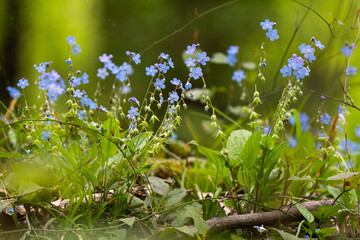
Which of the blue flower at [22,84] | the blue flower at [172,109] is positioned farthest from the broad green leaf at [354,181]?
the blue flower at [22,84]

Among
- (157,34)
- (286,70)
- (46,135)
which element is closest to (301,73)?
(286,70)

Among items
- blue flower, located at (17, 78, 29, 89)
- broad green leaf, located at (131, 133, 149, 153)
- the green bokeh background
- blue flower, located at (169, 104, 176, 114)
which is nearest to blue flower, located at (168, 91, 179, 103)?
blue flower, located at (169, 104, 176, 114)

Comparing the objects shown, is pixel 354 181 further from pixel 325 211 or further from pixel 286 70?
pixel 286 70

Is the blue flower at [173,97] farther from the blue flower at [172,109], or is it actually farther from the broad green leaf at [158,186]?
the broad green leaf at [158,186]

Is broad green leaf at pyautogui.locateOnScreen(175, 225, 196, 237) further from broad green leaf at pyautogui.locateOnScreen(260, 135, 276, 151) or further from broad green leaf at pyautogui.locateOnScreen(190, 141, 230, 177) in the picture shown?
broad green leaf at pyautogui.locateOnScreen(260, 135, 276, 151)

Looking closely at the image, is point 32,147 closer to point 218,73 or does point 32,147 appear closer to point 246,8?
point 218,73

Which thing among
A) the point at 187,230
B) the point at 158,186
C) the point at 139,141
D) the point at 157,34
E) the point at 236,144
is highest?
the point at 157,34

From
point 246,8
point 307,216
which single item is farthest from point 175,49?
point 307,216
